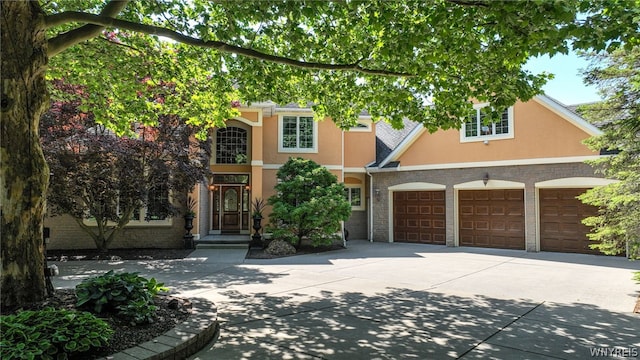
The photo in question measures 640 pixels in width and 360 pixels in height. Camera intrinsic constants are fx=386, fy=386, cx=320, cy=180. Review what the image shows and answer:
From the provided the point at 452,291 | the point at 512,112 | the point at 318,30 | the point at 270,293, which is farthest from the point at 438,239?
the point at 318,30

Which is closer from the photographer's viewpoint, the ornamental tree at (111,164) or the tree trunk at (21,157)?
the tree trunk at (21,157)

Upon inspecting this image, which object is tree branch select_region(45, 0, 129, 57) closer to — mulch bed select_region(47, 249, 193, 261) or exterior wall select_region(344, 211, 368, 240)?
mulch bed select_region(47, 249, 193, 261)

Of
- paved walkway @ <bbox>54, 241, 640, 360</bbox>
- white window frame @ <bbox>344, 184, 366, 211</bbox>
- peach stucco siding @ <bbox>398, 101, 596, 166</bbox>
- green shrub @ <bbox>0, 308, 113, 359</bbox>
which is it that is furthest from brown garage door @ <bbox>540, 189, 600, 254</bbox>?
green shrub @ <bbox>0, 308, 113, 359</bbox>

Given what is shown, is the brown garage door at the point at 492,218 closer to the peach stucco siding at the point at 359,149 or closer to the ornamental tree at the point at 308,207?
the peach stucco siding at the point at 359,149

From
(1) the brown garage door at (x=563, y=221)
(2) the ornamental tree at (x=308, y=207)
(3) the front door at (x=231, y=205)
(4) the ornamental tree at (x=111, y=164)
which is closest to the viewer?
(4) the ornamental tree at (x=111, y=164)

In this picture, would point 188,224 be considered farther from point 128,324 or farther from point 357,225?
point 128,324

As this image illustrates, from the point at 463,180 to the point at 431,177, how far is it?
1351mm

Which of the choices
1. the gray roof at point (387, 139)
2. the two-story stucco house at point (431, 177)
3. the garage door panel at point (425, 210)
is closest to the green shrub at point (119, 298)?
the two-story stucco house at point (431, 177)

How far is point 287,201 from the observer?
14.6 m

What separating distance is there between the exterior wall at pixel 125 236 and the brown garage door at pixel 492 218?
36.9ft

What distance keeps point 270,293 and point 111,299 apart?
316cm

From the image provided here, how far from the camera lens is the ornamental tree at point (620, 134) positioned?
7.04 meters

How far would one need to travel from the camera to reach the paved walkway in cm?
436

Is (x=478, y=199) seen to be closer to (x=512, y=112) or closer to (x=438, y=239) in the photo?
(x=438, y=239)
